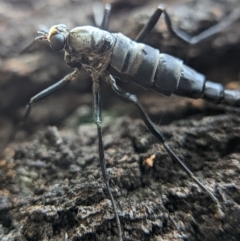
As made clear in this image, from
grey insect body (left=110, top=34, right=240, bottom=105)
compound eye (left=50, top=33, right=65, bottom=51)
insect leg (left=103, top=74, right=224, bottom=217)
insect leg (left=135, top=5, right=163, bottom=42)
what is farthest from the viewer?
insect leg (left=135, top=5, right=163, bottom=42)

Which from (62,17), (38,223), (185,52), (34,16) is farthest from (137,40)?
(38,223)

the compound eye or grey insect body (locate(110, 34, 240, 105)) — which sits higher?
the compound eye

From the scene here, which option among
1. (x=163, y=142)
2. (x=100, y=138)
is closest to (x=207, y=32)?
(x=163, y=142)

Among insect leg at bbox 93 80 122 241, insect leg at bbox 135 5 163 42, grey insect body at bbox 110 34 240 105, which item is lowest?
insect leg at bbox 93 80 122 241

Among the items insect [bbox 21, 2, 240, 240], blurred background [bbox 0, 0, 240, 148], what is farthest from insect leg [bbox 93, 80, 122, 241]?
blurred background [bbox 0, 0, 240, 148]

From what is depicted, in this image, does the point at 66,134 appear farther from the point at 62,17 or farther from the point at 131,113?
the point at 62,17

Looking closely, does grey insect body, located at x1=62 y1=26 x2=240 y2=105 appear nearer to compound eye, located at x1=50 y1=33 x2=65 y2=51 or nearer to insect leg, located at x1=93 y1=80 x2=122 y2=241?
compound eye, located at x1=50 y1=33 x2=65 y2=51

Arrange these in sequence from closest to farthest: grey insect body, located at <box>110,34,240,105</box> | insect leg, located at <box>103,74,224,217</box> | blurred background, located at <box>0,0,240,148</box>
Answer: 1. insect leg, located at <box>103,74,224,217</box>
2. grey insect body, located at <box>110,34,240,105</box>
3. blurred background, located at <box>0,0,240,148</box>

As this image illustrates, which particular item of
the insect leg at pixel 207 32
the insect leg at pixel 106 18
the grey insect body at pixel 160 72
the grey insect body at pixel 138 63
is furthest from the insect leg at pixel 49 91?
the insect leg at pixel 207 32
